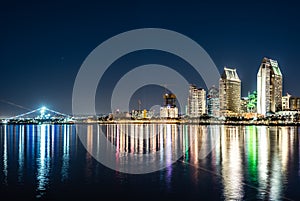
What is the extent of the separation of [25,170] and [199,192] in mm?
7441

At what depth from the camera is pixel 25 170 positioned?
15.3m

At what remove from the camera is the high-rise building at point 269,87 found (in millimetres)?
167750

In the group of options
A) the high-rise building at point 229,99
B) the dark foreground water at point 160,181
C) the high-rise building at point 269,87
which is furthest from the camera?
the high-rise building at point 229,99

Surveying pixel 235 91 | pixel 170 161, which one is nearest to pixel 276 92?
pixel 235 91

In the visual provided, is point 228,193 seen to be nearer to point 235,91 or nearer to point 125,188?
point 125,188

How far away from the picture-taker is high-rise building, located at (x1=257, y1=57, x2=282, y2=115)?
168 meters

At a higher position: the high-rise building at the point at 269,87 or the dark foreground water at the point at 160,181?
the high-rise building at the point at 269,87

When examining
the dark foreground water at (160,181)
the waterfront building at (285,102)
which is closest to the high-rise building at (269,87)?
the waterfront building at (285,102)

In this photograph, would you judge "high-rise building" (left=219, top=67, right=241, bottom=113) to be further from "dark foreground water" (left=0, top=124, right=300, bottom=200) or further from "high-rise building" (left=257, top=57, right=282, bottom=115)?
"dark foreground water" (left=0, top=124, right=300, bottom=200)

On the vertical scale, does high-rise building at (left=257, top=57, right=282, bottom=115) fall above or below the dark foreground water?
above

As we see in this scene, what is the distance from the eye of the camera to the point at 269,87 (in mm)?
174250

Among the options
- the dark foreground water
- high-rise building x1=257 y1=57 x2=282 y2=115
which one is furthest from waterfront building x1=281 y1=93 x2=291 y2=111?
the dark foreground water

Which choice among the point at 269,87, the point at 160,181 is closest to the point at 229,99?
the point at 269,87

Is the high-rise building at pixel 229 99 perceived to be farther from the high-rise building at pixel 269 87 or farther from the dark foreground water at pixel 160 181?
Result: the dark foreground water at pixel 160 181
